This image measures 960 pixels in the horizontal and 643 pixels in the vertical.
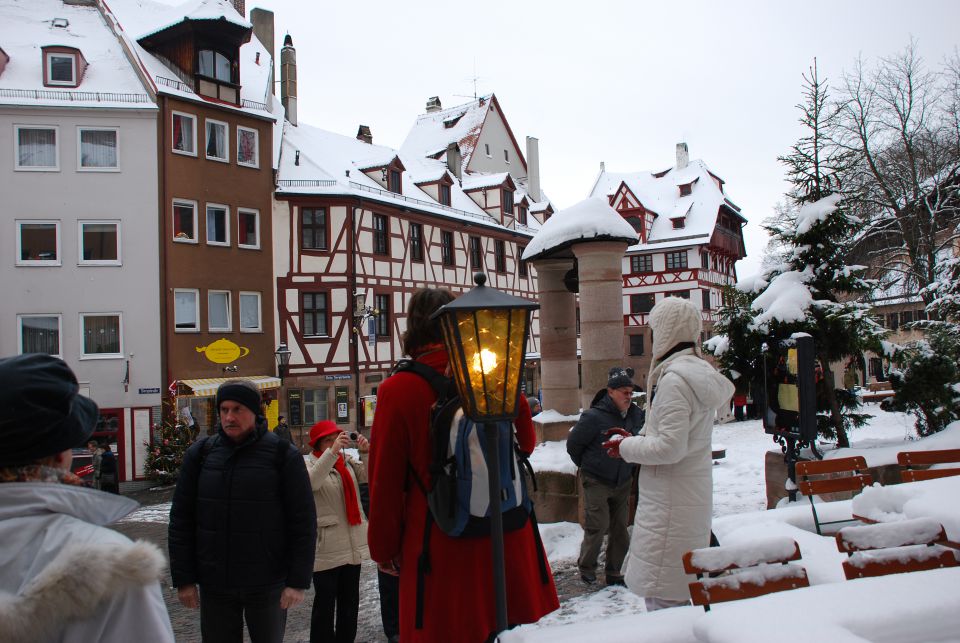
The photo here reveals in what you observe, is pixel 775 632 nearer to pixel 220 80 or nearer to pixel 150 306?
pixel 150 306

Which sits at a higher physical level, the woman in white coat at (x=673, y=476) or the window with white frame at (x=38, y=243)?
the window with white frame at (x=38, y=243)

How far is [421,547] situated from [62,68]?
74.4 ft

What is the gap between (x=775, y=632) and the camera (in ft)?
8.18

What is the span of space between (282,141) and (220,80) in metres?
3.91

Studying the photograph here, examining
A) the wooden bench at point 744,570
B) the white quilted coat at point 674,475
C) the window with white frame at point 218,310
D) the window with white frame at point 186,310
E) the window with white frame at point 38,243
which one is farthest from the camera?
the window with white frame at point 218,310

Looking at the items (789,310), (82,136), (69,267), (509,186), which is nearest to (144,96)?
(82,136)

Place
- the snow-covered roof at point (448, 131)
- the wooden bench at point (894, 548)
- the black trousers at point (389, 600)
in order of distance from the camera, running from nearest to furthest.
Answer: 1. the wooden bench at point (894, 548)
2. the black trousers at point (389, 600)
3. the snow-covered roof at point (448, 131)

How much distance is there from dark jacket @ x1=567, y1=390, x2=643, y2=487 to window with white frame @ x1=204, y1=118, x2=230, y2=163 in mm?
18780

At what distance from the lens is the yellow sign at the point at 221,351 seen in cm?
2103

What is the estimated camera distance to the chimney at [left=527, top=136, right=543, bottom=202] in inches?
1532

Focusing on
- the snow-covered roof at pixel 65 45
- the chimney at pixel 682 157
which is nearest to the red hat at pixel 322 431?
the snow-covered roof at pixel 65 45

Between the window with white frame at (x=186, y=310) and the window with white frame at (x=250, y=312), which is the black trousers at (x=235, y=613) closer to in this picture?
the window with white frame at (x=186, y=310)

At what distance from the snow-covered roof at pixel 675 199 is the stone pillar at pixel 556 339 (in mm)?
29165

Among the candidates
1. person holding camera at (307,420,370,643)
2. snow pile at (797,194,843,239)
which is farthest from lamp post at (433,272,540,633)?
snow pile at (797,194,843,239)
